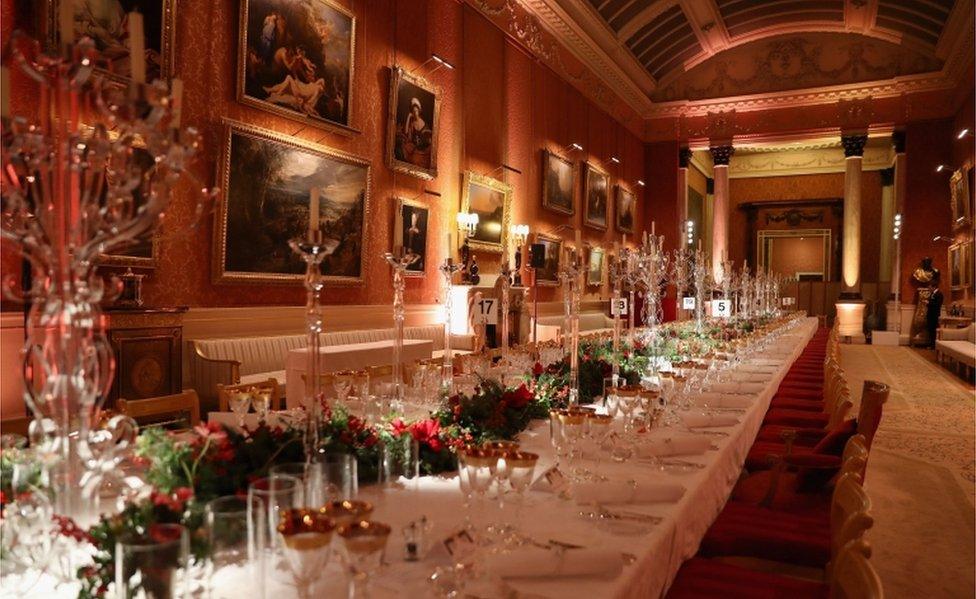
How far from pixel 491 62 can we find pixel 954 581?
9729mm

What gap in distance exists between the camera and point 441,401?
2.85 metres

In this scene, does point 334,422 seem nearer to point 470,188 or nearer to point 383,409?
point 383,409

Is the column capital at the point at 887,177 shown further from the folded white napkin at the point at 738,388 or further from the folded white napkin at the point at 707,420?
the folded white napkin at the point at 707,420

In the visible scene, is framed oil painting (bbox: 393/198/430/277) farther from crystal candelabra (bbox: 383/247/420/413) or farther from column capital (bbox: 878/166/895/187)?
column capital (bbox: 878/166/895/187)

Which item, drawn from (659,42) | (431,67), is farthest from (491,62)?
(659,42)

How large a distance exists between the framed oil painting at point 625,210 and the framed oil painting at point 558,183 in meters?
2.75

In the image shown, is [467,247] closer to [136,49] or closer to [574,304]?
[574,304]

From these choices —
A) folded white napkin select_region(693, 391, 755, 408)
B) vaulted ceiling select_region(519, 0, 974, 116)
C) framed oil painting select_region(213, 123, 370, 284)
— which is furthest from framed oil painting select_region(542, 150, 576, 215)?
folded white napkin select_region(693, 391, 755, 408)

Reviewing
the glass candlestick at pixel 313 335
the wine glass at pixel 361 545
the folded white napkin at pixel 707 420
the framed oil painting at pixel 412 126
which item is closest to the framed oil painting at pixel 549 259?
the framed oil painting at pixel 412 126

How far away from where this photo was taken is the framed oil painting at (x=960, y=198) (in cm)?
1347

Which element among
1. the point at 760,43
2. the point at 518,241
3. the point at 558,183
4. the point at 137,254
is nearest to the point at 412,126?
the point at 518,241

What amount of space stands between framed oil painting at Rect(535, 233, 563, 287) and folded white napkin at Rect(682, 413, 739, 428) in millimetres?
9597

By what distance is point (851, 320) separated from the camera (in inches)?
688

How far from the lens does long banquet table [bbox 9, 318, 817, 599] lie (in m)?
1.33
